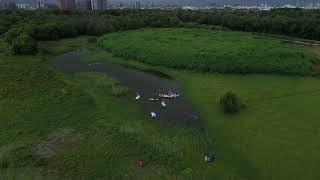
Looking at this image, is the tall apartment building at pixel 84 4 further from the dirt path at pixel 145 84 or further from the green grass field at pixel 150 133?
the green grass field at pixel 150 133

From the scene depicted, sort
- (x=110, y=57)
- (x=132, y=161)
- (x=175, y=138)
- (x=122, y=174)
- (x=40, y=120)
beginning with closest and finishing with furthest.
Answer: (x=122, y=174)
(x=132, y=161)
(x=175, y=138)
(x=40, y=120)
(x=110, y=57)

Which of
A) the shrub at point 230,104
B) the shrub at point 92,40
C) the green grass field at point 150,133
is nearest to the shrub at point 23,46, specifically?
the shrub at point 92,40

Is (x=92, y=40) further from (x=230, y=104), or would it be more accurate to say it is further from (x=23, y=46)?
(x=230, y=104)

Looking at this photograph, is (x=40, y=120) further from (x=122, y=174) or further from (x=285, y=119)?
(x=285, y=119)

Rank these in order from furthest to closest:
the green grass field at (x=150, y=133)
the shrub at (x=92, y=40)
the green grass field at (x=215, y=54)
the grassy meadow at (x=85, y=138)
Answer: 1. the shrub at (x=92, y=40)
2. the green grass field at (x=215, y=54)
3. the green grass field at (x=150, y=133)
4. the grassy meadow at (x=85, y=138)

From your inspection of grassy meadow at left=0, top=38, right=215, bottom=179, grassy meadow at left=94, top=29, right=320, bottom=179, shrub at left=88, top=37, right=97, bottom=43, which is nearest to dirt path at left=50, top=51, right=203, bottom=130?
grassy meadow at left=94, top=29, right=320, bottom=179

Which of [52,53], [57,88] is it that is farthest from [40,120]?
[52,53]
